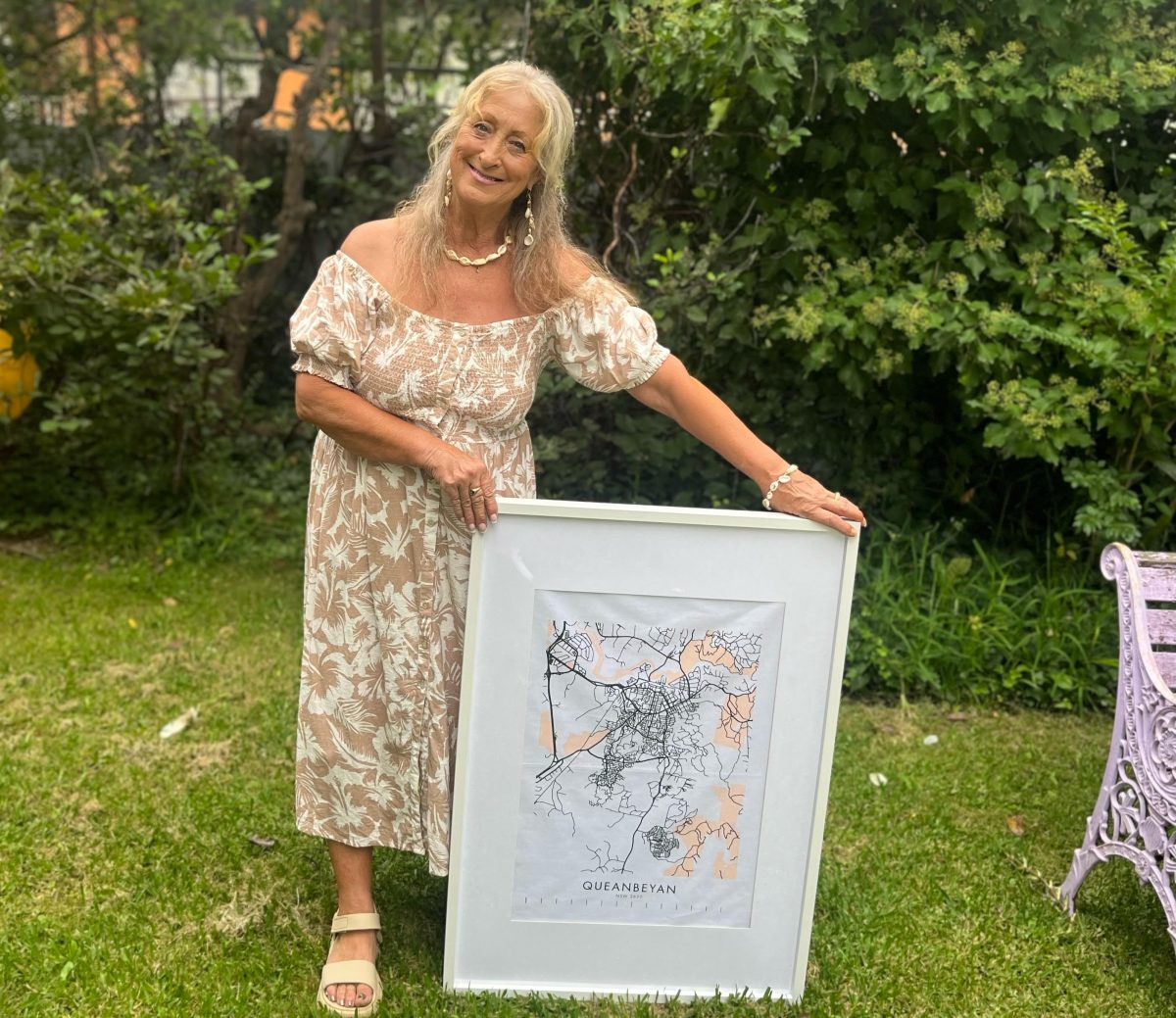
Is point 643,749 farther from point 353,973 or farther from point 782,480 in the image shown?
point 353,973

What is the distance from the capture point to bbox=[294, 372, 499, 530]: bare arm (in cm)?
220

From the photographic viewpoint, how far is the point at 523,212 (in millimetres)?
2361

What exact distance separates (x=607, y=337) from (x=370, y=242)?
48 centimetres

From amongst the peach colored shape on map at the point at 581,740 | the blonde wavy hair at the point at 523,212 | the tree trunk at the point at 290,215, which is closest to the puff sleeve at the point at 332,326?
the blonde wavy hair at the point at 523,212

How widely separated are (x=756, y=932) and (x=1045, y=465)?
264 cm

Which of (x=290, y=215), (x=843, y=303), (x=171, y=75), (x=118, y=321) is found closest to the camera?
(x=843, y=303)

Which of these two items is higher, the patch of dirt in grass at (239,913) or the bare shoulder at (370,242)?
the bare shoulder at (370,242)

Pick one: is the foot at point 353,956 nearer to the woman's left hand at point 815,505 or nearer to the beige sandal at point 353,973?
the beige sandal at point 353,973

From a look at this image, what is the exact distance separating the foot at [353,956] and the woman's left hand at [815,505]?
125 centimetres

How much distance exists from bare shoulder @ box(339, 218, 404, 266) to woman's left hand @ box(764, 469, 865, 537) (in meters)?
0.88

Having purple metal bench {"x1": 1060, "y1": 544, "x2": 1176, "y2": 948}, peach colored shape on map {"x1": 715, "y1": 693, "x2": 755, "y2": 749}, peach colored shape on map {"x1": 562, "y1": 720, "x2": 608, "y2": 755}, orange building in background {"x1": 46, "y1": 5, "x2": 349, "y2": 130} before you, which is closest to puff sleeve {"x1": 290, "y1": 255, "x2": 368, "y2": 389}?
peach colored shape on map {"x1": 562, "y1": 720, "x2": 608, "y2": 755}

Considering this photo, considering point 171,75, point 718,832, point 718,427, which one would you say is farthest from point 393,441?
point 171,75

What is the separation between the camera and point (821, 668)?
2336 mm

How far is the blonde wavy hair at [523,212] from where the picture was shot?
2.22 meters
